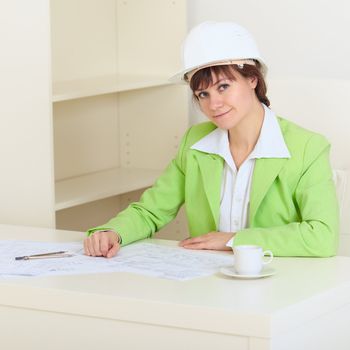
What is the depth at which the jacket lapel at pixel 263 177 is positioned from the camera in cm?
262

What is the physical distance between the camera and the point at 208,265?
2336 mm

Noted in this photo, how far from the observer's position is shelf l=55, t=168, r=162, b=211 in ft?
11.6

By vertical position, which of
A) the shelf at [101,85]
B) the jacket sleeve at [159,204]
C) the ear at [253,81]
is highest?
the shelf at [101,85]

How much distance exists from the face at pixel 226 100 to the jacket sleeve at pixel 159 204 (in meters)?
0.22

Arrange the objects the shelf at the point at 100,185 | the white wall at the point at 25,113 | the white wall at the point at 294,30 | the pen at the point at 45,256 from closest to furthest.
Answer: the pen at the point at 45,256, the white wall at the point at 25,113, the shelf at the point at 100,185, the white wall at the point at 294,30

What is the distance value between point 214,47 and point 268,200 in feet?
1.35

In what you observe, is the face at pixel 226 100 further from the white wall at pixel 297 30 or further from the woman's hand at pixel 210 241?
the white wall at pixel 297 30

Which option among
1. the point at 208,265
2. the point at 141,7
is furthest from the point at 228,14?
the point at 208,265

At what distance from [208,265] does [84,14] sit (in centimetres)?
186

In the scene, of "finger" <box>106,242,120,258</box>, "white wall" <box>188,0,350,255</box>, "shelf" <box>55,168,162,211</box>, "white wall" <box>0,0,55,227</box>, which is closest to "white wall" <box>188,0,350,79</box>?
"white wall" <box>188,0,350,255</box>

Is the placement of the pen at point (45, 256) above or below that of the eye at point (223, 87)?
below

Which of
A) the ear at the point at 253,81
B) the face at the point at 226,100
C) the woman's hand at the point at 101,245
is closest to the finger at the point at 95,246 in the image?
the woman's hand at the point at 101,245

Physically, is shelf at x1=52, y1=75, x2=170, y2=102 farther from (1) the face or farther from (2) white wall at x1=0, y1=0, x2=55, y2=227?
(1) the face

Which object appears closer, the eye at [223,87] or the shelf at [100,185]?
the eye at [223,87]
